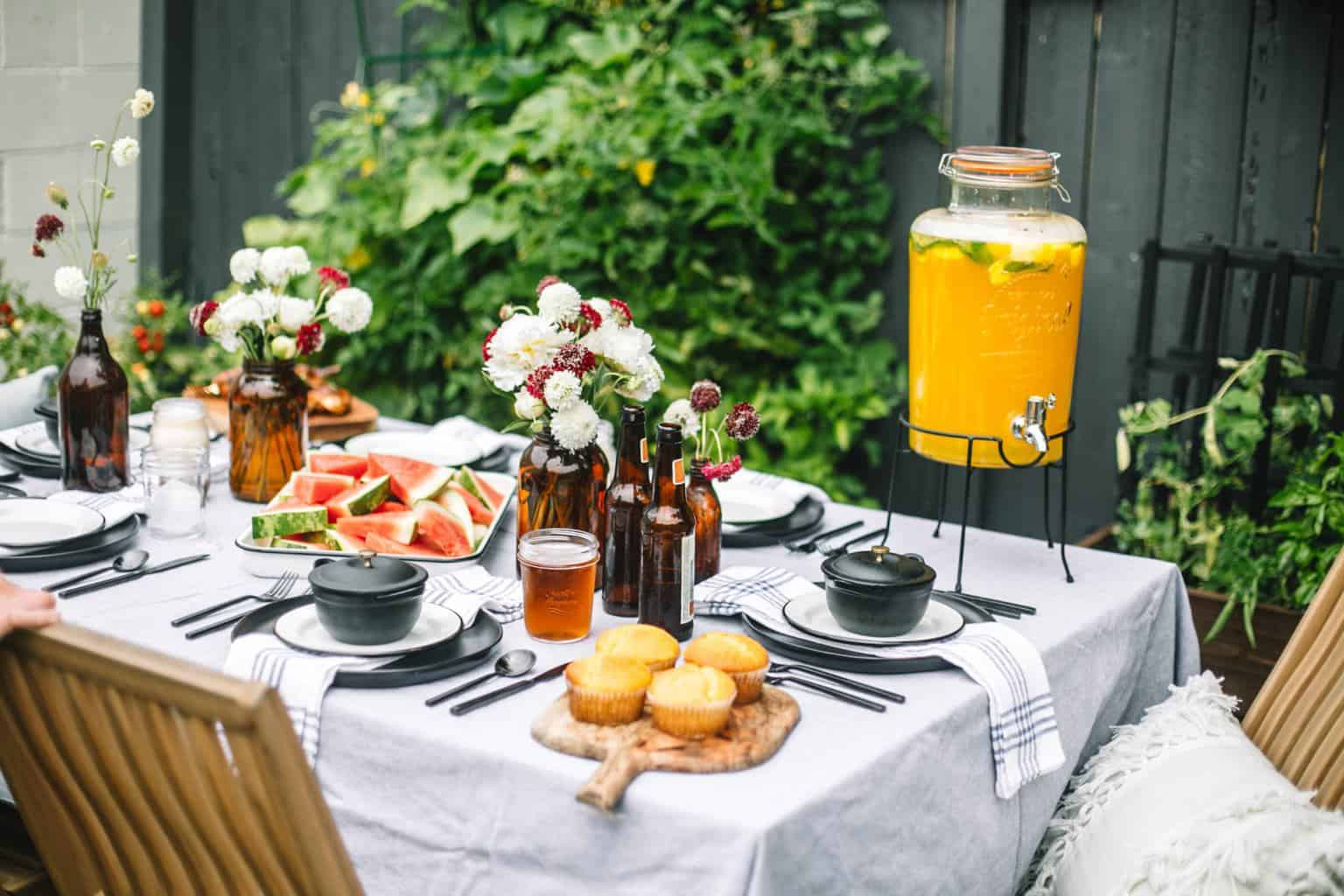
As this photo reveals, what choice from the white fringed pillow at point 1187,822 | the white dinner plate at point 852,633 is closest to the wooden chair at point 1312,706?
the white fringed pillow at point 1187,822

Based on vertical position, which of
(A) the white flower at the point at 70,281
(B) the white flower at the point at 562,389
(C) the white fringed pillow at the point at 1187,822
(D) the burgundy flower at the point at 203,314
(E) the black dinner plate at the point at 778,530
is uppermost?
(A) the white flower at the point at 70,281

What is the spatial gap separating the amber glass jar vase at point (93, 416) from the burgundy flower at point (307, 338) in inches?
11.3

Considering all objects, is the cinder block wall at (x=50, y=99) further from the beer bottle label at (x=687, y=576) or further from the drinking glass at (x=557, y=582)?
the beer bottle label at (x=687, y=576)

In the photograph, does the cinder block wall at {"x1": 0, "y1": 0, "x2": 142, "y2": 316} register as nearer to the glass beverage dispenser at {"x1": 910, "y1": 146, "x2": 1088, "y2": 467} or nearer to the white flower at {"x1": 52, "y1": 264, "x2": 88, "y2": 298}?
the white flower at {"x1": 52, "y1": 264, "x2": 88, "y2": 298}

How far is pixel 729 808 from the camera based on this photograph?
1.39m

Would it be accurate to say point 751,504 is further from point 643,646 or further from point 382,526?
point 643,646

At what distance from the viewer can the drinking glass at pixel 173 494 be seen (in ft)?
7.25

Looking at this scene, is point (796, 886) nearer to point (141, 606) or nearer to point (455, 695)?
point (455, 695)

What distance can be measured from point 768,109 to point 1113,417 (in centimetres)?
119

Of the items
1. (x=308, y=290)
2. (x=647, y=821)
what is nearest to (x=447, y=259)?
(x=308, y=290)

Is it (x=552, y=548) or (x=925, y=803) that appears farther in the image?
(x=552, y=548)

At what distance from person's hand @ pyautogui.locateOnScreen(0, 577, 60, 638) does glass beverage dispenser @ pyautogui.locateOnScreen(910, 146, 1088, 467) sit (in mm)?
1293

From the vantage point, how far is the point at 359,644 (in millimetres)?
1737

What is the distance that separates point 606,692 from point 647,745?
7 cm
